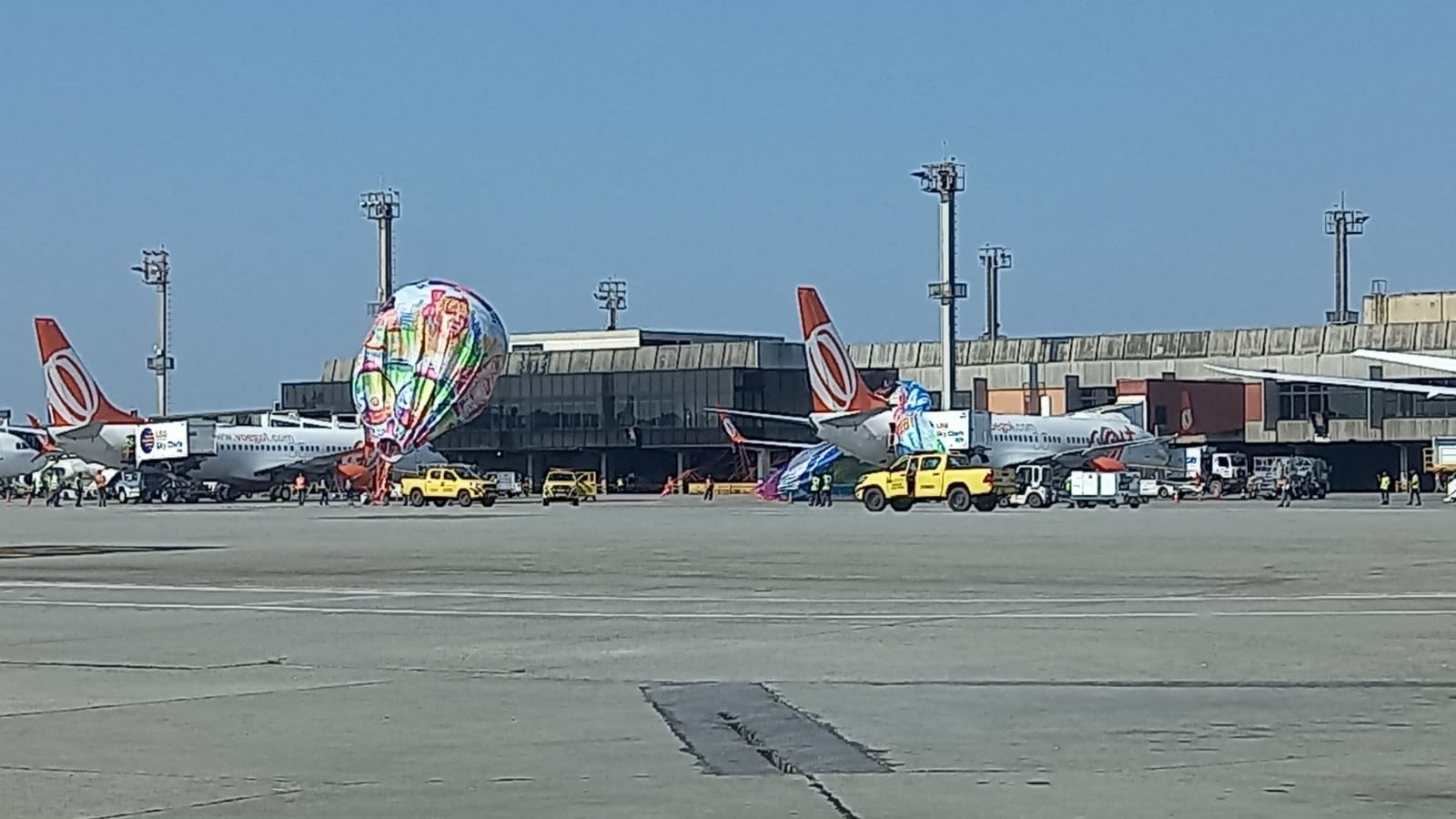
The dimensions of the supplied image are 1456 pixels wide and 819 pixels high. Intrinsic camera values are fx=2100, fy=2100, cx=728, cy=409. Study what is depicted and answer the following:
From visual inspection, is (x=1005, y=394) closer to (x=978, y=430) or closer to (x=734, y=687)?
(x=978, y=430)

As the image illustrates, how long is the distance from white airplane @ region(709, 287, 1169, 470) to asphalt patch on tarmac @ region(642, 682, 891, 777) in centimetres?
6881

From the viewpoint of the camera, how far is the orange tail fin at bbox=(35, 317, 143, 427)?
92875mm

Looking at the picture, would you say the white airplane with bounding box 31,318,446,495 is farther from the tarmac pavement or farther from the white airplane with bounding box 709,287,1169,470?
the tarmac pavement

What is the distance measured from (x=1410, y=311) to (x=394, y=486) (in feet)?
195

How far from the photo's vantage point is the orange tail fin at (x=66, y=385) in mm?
92875

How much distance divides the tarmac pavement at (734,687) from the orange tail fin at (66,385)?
2468 inches

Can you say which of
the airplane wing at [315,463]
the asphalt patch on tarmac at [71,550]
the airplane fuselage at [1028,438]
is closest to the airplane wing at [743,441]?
the airplane fuselage at [1028,438]

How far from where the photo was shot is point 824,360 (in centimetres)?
8412

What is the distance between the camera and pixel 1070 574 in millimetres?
29047

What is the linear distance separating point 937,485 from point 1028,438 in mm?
25152

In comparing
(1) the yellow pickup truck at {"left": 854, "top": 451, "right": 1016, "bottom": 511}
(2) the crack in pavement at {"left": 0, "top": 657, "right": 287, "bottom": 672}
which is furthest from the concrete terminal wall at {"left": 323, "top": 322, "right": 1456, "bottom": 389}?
(2) the crack in pavement at {"left": 0, "top": 657, "right": 287, "bottom": 672}

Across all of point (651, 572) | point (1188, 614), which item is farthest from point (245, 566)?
point (1188, 614)

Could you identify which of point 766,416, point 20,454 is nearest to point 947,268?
point 766,416

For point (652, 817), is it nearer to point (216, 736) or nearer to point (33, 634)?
point (216, 736)
